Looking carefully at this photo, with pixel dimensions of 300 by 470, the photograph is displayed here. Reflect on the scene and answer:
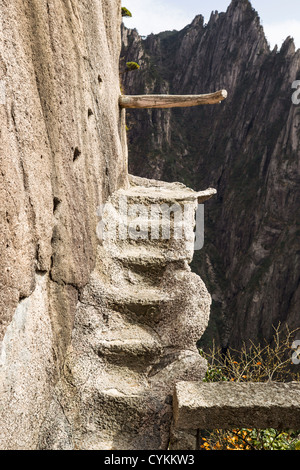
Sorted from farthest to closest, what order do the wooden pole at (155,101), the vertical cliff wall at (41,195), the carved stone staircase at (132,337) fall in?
the wooden pole at (155,101), the carved stone staircase at (132,337), the vertical cliff wall at (41,195)

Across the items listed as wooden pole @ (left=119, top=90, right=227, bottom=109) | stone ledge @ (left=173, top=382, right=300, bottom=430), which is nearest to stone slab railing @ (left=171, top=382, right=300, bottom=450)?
stone ledge @ (left=173, top=382, right=300, bottom=430)

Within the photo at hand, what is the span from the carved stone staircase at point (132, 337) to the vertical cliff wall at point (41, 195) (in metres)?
0.21

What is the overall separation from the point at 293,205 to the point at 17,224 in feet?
164

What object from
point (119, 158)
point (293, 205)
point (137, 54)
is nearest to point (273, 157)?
point (293, 205)

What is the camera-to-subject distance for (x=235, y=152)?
215 ft

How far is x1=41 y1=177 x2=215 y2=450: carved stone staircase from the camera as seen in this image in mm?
3289

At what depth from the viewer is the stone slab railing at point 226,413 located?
3.03m

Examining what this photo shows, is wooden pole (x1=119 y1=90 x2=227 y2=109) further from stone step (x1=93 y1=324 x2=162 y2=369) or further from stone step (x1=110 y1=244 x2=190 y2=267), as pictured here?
stone step (x1=93 y1=324 x2=162 y2=369)

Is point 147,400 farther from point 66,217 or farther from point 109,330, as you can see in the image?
point 66,217

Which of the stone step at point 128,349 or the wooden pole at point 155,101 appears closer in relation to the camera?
the stone step at point 128,349

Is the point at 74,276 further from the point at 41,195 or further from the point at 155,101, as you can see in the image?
the point at 155,101

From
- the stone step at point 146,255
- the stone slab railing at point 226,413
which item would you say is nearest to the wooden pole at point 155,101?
the stone step at point 146,255

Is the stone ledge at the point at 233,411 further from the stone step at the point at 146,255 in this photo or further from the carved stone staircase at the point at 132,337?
the stone step at the point at 146,255
